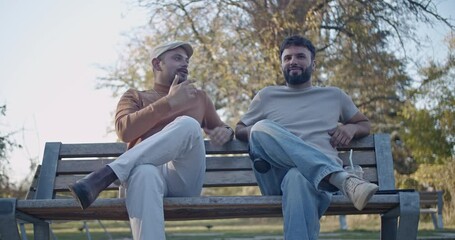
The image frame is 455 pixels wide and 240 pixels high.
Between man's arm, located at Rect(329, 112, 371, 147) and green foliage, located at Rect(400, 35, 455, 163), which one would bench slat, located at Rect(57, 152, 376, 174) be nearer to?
man's arm, located at Rect(329, 112, 371, 147)

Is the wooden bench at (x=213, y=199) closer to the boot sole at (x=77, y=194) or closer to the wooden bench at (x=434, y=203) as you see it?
the boot sole at (x=77, y=194)

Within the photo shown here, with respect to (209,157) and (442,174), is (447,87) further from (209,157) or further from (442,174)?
(209,157)

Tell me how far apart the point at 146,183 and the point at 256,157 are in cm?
68

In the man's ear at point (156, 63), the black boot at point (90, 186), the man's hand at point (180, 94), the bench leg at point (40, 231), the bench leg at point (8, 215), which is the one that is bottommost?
the bench leg at point (40, 231)

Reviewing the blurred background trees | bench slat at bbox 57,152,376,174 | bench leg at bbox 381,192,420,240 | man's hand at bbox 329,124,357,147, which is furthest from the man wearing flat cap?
the blurred background trees

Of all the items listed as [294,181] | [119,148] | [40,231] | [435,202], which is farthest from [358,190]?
[435,202]

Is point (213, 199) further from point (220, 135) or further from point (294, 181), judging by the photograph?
point (220, 135)

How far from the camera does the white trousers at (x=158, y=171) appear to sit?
3.13 metres

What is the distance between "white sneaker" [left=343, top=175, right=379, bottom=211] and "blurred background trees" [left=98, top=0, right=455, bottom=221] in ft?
42.8

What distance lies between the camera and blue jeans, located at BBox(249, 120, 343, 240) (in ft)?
10.5

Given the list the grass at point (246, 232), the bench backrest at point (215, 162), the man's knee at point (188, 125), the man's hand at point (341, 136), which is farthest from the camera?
the grass at point (246, 232)

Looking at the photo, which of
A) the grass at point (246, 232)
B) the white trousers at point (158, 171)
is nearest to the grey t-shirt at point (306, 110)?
the white trousers at point (158, 171)

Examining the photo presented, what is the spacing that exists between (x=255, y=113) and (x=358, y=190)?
123 centimetres

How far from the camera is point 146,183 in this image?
3.19 m
